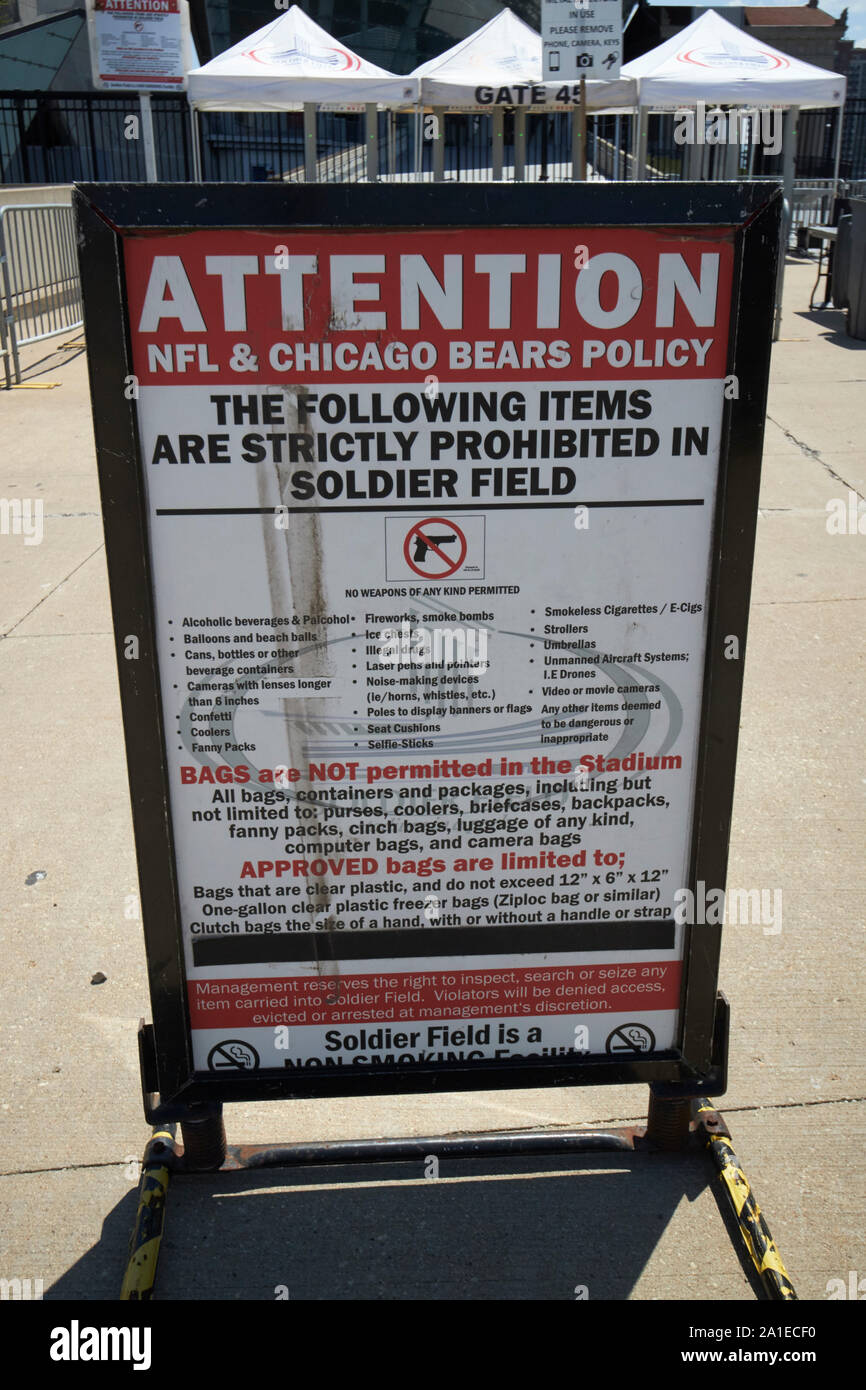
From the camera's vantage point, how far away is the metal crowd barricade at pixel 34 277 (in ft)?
39.1

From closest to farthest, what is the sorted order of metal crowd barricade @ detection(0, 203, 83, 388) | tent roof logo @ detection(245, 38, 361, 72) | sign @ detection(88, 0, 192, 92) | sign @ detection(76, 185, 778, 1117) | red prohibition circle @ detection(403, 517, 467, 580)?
sign @ detection(76, 185, 778, 1117) < red prohibition circle @ detection(403, 517, 467, 580) < metal crowd barricade @ detection(0, 203, 83, 388) < tent roof logo @ detection(245, 38, 361, 72) < sign @ detection(88, 0, 192, 92)

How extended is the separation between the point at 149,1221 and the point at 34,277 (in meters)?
12.7

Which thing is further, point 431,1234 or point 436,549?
point 431,1234

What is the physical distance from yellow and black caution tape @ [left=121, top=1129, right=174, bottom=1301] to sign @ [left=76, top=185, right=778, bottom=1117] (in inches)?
12.5

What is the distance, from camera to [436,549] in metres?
2.22

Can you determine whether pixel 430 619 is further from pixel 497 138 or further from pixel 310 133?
pixel 310 133

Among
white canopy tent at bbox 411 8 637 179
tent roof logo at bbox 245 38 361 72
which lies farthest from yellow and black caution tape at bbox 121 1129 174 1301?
tent roof logo at bbox 245 38 361 72

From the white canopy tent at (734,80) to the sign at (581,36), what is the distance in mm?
2198

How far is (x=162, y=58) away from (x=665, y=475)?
1931 cm

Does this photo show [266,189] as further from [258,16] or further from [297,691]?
[258,16]

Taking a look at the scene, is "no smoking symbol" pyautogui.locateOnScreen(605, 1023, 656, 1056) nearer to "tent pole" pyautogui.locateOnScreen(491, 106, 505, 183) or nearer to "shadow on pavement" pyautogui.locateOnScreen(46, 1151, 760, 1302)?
"shadow on pavement" pyautogui.locateOnScreen(46, 1151, 760, 1302)

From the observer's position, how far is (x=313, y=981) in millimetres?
2465

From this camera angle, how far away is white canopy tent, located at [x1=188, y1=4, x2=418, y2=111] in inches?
557

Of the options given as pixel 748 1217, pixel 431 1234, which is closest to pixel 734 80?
pixel 748 1217
